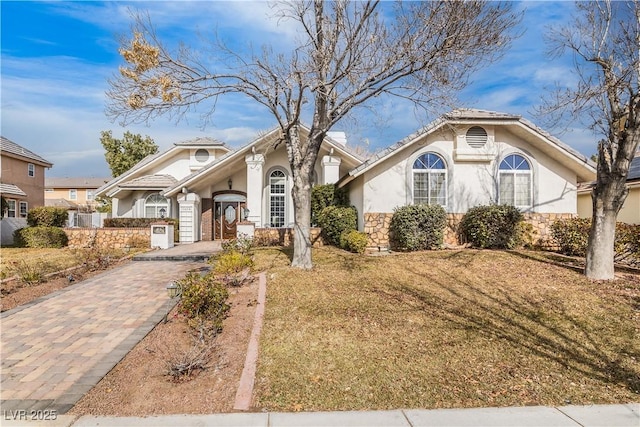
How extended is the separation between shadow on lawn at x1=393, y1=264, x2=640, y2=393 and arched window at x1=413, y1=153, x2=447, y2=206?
6.80m

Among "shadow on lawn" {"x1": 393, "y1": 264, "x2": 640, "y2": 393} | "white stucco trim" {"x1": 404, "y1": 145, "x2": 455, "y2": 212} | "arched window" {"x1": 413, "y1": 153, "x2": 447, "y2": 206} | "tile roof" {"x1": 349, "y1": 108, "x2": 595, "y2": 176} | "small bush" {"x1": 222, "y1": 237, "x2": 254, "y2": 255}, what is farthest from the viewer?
"arched window" {"x1": 413, "y1": 153, "x2": 447, "y2": 206}

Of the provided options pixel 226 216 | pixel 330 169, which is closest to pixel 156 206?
pixel 226 216

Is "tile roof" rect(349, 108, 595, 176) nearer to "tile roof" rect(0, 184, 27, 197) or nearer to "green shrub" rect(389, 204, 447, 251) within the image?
"green shrub" rect(389, 204, 447, 251)

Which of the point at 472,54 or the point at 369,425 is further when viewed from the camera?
the point at 472,54

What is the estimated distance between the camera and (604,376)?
4836mm

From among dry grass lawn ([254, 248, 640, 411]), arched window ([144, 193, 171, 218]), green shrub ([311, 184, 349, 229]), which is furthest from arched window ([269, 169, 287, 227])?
dry grass lawn ([254, 248, 640, 411])

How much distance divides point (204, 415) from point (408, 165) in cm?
1276

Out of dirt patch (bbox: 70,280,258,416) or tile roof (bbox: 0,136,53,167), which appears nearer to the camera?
dirt patch (bbox: 70,280,258,416)

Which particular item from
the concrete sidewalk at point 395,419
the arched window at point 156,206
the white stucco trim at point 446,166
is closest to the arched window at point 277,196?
the arched window at point 156,206

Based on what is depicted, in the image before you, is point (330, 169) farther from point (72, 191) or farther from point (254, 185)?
point (72, 191)

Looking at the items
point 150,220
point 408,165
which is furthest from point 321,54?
point 150,220

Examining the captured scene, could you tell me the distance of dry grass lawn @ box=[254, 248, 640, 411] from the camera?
4.38 meters

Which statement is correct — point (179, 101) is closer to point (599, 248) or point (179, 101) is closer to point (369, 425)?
point (369, 425)

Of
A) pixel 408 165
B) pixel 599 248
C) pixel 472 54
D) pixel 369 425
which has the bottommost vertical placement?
pixel 369 425
